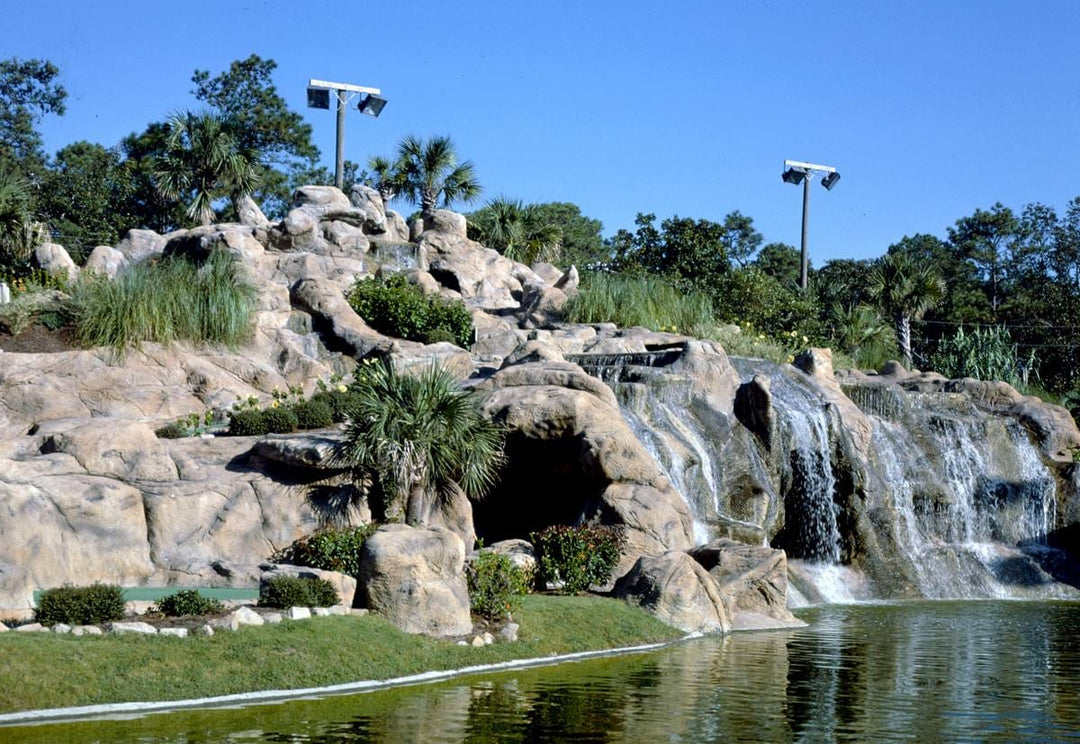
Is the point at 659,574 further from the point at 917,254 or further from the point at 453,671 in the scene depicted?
the point at 917,254

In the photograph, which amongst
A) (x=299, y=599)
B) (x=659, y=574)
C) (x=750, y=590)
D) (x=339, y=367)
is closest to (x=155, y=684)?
(x=299, y=599)

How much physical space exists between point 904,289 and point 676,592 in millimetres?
32678

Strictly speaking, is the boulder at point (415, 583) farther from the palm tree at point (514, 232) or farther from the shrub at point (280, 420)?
the palm tree at point (514, 232)

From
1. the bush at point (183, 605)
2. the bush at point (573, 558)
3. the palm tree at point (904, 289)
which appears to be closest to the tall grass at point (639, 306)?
the palm tree at point (904, 289)

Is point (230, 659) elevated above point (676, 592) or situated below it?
below

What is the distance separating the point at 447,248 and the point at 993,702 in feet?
109

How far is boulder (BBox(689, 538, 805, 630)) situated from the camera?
22422 millimetres

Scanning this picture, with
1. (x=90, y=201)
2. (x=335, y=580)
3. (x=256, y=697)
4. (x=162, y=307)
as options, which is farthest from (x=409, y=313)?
(x=90, y=201)

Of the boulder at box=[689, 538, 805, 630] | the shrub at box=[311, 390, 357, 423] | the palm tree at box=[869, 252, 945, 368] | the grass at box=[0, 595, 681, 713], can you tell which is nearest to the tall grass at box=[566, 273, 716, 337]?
the palm tree at box=[869, 252, 945, 368]

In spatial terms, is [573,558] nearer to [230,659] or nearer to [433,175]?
[230,659]

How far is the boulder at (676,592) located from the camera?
20891mm

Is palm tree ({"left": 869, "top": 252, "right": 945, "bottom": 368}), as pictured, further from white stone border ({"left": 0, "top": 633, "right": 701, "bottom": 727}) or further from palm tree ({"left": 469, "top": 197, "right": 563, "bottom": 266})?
white stone border ({"left": 0, "top": 633, "right": 701, "bottom": 727})

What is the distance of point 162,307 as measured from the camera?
108 ft

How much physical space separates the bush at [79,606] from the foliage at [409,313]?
2227 cm
